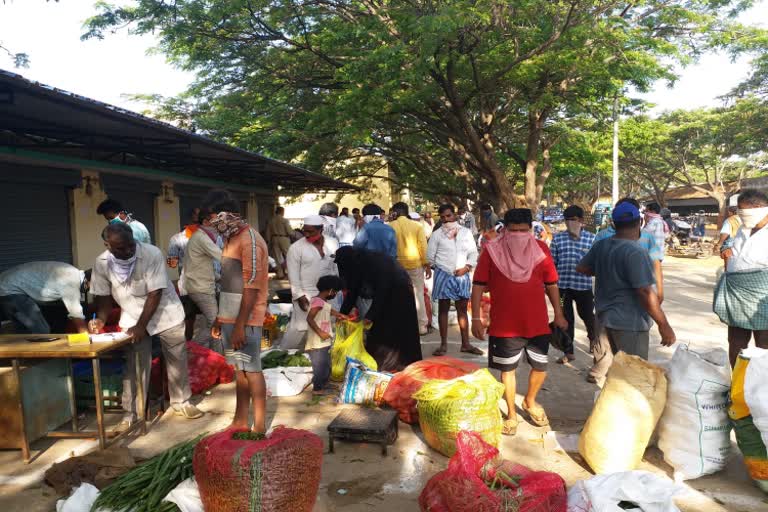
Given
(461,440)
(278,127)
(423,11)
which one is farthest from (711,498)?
(278,127)

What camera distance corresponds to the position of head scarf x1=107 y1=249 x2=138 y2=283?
4.21 metres

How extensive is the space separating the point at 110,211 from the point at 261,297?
290 cm

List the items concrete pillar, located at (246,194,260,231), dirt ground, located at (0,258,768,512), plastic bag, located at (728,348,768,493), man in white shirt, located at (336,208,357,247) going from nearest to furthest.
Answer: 1. plastic bag, located at (728,348,768,493)
2. dirt ground, located at (0,258,768,512)
3. man in white shirt, located at (336,208,357,247)
4. concrete pillar, located at (246,194,260,231)

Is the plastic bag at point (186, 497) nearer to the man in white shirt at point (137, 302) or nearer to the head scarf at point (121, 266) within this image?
the man in white shirt at point (137, 302)

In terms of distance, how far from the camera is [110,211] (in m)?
5.83

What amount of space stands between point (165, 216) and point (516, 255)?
30.6ft

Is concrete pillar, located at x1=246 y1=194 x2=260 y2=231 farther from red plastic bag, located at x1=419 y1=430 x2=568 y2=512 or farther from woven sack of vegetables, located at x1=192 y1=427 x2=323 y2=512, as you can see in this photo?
red plastic bag, located at x1=419 y1=430 x2=568 y2=512

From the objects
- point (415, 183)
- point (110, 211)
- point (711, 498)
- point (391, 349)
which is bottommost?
point (711, 498)

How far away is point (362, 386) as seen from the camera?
4.79m

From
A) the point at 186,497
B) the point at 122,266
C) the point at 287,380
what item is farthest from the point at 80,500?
the point at 287,380

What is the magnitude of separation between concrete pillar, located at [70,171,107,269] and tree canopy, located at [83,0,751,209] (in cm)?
327

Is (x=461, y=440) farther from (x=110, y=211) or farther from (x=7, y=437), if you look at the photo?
(x=110, y=211)

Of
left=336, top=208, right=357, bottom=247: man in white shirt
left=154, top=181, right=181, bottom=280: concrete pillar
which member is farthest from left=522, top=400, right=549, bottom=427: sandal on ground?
left=154, top=181, right=181, bottom=280: concrete pillar

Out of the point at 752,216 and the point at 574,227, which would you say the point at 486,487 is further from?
the point at 574,227
